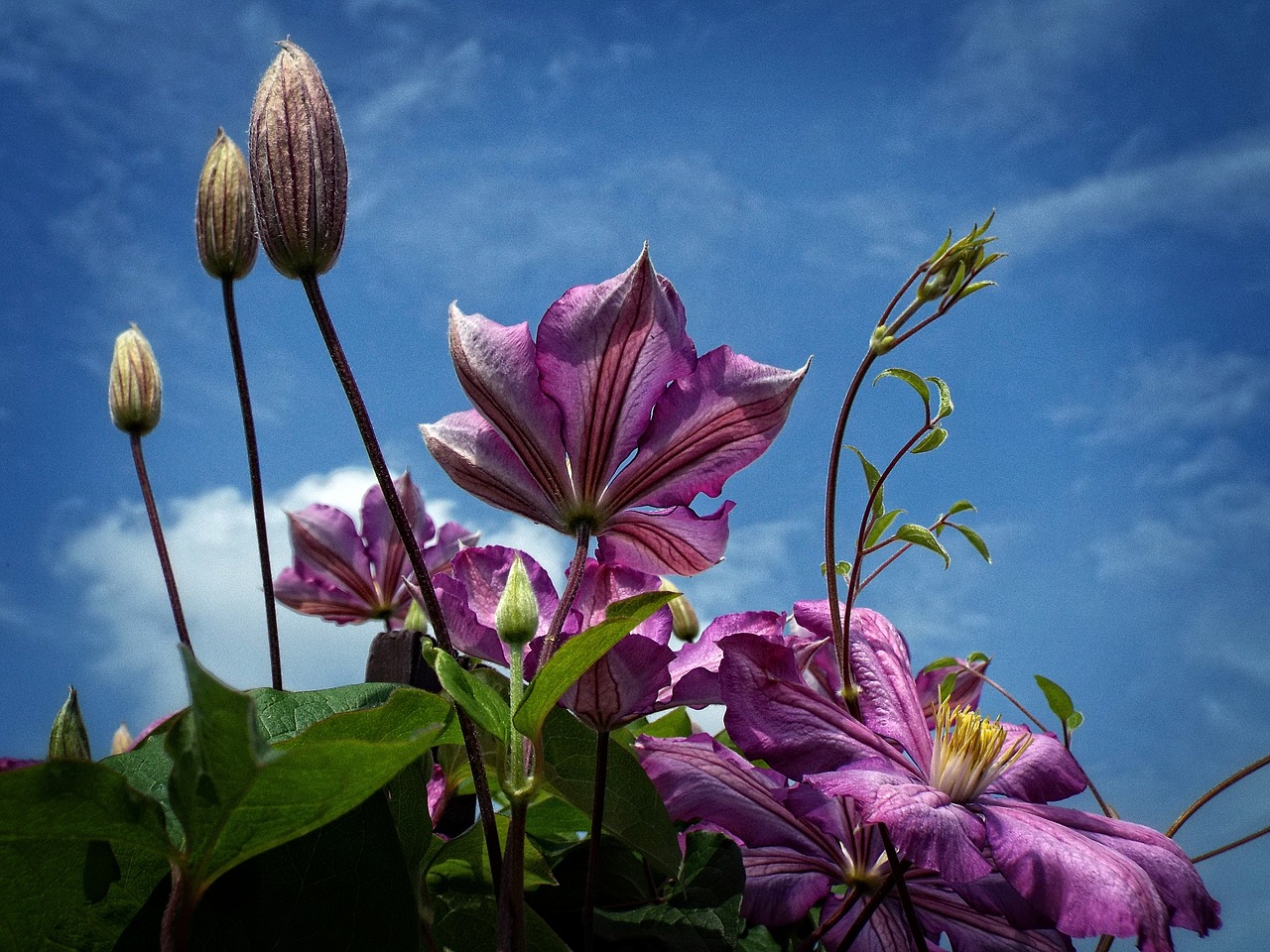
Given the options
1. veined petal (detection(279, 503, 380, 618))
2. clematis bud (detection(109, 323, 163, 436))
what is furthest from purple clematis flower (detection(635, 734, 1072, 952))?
veined petal (detection(279, 503, 380, 618))

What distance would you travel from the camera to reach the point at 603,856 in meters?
0.87

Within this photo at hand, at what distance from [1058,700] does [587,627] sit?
0.49 metres

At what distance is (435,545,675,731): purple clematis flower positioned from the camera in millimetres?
731

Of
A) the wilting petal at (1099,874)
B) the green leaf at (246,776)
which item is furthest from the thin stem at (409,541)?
the wilting petal at (1099,874)

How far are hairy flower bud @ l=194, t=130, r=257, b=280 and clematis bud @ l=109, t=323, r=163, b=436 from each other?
26 centimetres

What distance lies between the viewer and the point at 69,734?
0.76 meters

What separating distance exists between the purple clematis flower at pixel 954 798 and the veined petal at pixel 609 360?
18 cm

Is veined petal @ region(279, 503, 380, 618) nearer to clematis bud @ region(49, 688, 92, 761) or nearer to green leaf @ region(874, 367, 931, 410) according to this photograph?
clematis bud @ region(49, 688, 92, 761)

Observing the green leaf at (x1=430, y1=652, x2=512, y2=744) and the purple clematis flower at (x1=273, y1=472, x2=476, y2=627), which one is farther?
the purple clematis flower at (x1=273, y1=472, x2=476, y2=627)

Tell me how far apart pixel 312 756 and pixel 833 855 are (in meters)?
0.55

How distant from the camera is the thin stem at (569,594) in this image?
26.0 inches

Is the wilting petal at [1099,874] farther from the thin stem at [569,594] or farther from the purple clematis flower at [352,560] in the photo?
the purple clematis flower at [352,560]

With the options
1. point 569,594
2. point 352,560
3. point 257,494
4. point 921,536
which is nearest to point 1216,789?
point 921,536

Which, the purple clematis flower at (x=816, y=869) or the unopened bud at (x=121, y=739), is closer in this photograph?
the purple clematis flower at (x=816, y=869)
